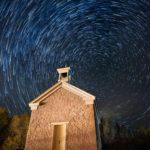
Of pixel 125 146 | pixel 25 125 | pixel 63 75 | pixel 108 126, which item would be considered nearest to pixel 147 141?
pixel 125 146

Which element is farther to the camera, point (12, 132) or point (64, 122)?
point (12, 132)

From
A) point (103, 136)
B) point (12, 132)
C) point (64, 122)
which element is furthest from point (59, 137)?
point (103, 136)

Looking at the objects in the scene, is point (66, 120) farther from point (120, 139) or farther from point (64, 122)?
point (120, 139)

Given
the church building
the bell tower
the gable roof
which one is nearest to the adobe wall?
the church building

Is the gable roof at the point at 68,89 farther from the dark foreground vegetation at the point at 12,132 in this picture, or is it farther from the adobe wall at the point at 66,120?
the dark foreground vegetation at the point at 12,132

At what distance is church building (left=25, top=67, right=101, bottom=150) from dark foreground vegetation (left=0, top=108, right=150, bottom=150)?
17.2 metres

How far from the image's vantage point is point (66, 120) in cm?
1096

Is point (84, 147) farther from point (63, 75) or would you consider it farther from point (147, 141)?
point (147, 141)

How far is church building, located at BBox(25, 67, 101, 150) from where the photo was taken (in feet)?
32.7

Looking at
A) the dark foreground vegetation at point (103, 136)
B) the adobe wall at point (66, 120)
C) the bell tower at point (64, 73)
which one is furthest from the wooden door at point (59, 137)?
the dark foreground vegetation at point (103, 136)

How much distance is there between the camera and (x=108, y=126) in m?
43.4

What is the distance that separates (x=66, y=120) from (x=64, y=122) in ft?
0.76

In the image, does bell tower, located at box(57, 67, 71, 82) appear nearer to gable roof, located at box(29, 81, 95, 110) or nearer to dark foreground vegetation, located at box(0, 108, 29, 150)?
gable roof, located at box(29, 81, 95, 110)

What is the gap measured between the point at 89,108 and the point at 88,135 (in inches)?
84.9
